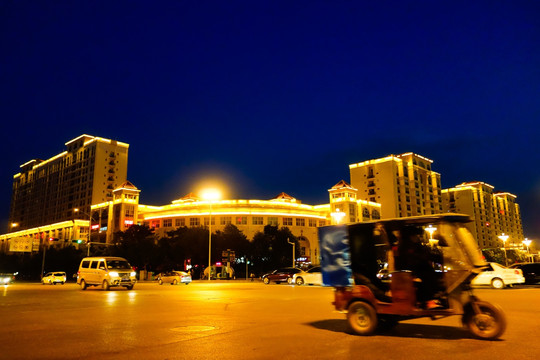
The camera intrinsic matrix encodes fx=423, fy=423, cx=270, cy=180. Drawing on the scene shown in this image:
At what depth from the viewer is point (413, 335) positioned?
29.7 ft

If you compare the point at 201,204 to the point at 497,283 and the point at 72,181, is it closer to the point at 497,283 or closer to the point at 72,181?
the point at 72,181

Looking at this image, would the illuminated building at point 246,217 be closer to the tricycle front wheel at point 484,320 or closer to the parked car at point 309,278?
the parked car at point 309,278

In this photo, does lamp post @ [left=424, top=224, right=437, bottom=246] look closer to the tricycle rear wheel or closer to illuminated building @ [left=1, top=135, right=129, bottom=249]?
the tricycle rear wheel

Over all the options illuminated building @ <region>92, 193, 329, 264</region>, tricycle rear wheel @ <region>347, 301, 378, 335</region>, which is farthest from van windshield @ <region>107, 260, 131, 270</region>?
illuminated building @ <region>92, 193, 329, 264</region>

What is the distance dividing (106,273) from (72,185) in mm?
124367

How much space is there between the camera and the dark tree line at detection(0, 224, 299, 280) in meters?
69.2

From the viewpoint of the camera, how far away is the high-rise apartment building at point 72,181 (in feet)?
422

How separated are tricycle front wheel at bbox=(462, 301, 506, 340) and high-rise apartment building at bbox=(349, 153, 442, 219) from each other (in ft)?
350

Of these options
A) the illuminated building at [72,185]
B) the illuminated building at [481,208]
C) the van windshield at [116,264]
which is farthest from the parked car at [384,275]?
the illuminated building at [481,208]

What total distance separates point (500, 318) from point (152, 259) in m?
64.9

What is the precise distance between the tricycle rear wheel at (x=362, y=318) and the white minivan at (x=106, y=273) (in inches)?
842

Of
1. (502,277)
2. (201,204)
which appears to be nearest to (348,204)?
(201,204)

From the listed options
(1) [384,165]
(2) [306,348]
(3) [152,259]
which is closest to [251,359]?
(2) [306,348]

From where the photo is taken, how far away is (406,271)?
8.70 meters
